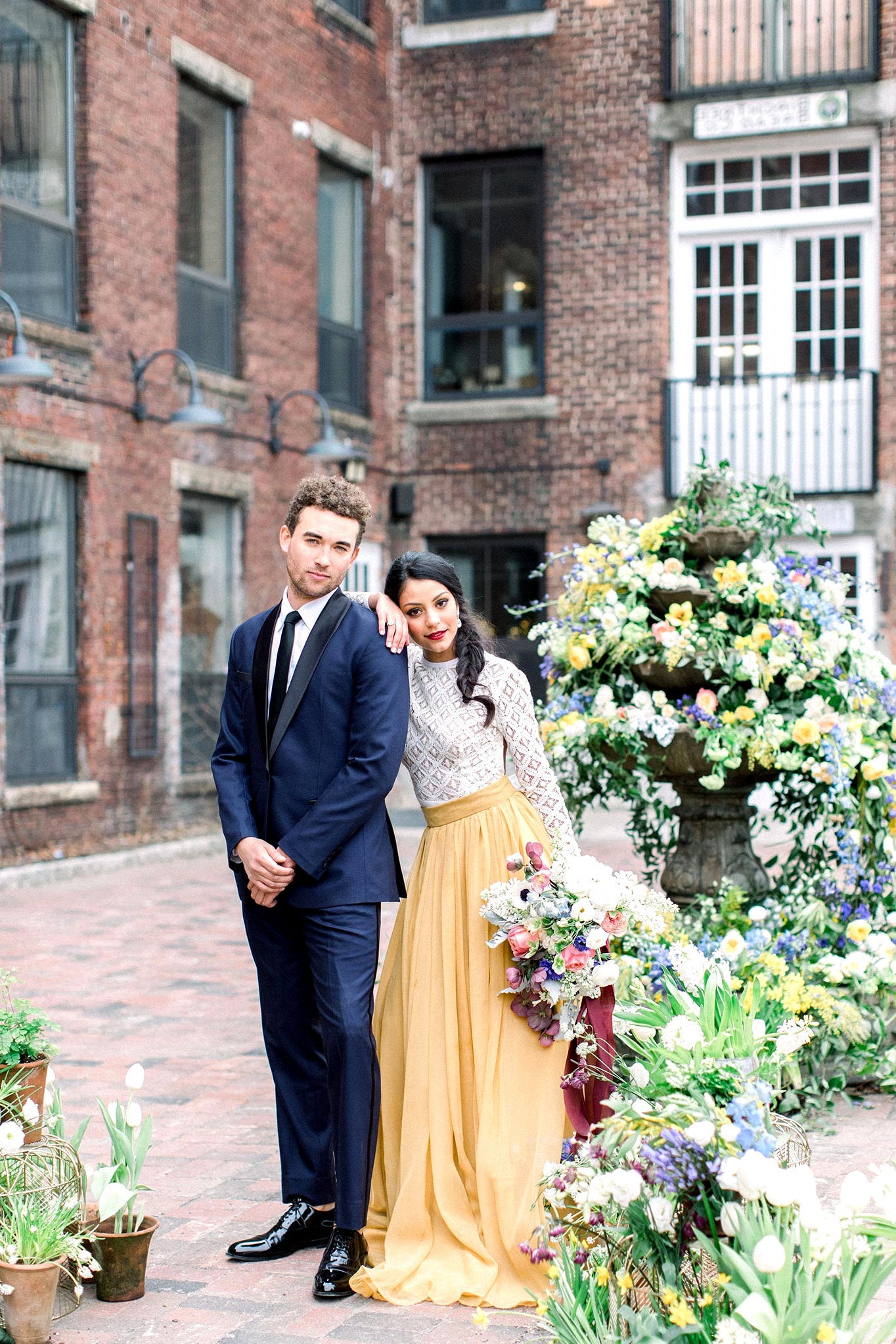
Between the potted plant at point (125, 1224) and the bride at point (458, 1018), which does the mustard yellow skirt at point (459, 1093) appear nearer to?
the bride at point (458, 1018)

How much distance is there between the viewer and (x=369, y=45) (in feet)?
50.8

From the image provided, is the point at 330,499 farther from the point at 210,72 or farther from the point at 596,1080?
the point at 210,72

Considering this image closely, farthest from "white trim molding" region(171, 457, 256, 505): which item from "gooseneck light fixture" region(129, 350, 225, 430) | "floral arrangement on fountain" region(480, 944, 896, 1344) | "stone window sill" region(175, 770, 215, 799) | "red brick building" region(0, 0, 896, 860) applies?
"floral arrangement on fountain" region(480, 944, 896, 1344)

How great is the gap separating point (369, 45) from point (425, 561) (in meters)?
13.1

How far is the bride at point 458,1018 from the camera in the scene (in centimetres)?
353

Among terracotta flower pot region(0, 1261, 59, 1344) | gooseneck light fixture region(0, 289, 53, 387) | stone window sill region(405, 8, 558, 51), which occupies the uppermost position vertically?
stone window sill region(405, 8, 558, 51)

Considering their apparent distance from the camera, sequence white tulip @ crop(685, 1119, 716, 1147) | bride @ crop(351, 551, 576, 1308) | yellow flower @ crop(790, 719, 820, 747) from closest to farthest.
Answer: white tulip @ crop(685, 1119, 716, 1147), bride @ crop(351, 551, 576, 1308), yellow flower @ crop(790, 719, 820, 747)

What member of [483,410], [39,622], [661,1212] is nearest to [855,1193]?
[661,1212]

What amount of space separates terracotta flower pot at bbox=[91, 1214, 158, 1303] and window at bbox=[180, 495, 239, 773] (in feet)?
30.6

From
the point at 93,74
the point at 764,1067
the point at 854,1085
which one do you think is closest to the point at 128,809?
the point at 93,74

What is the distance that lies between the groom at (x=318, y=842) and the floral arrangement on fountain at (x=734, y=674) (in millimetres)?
1536

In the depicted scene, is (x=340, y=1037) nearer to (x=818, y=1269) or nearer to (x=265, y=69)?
(x=818, y=1269)

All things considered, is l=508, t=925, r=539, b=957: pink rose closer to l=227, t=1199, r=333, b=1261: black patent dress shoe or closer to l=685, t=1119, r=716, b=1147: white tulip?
l=227, t=1199, r=333, b=1261: black patent dress shoe

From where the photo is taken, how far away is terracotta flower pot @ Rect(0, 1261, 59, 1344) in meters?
3.10
